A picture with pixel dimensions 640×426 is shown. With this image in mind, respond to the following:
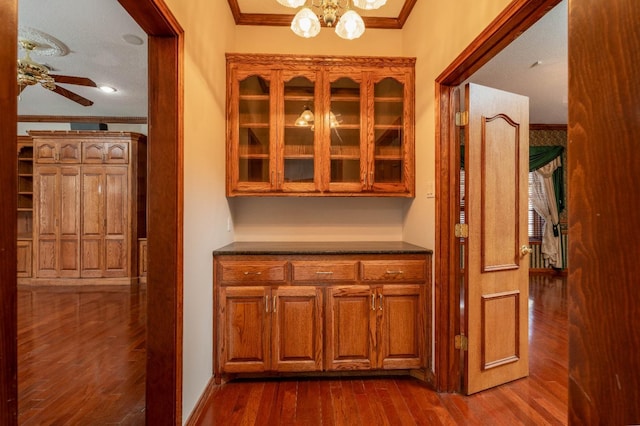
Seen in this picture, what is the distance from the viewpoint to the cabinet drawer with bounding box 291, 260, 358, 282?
2197 millimetres

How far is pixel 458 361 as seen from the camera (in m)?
2.11

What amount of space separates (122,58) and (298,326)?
3.43 meters

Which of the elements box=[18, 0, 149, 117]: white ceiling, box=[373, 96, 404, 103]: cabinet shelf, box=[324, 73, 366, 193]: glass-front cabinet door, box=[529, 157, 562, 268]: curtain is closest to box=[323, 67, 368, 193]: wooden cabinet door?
box=[324, 73, 366, 193]: glass-front cabinet door

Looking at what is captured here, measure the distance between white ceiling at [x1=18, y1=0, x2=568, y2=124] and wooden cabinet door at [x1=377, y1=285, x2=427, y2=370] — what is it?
7.76 ft

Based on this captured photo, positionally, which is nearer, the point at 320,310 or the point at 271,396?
the point at 271,396

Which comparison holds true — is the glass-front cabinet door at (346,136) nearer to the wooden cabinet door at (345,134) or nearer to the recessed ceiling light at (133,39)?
the wooden cabinet door at (345,134)

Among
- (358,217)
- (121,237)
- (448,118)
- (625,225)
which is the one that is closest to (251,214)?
(358,217)

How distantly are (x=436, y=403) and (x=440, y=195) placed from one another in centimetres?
137

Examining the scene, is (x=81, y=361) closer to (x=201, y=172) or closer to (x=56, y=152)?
(x=201, y=172)

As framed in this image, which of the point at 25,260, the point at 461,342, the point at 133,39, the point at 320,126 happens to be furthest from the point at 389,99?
the point at 25,260

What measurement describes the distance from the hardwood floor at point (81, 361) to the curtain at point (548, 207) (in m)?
6.53

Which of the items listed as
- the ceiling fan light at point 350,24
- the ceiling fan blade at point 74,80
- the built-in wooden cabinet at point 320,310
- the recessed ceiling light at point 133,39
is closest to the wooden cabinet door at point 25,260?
the ceiling fan blade at point 74,80

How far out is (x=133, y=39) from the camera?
297 centimetres

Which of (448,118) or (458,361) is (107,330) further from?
(448,118)
